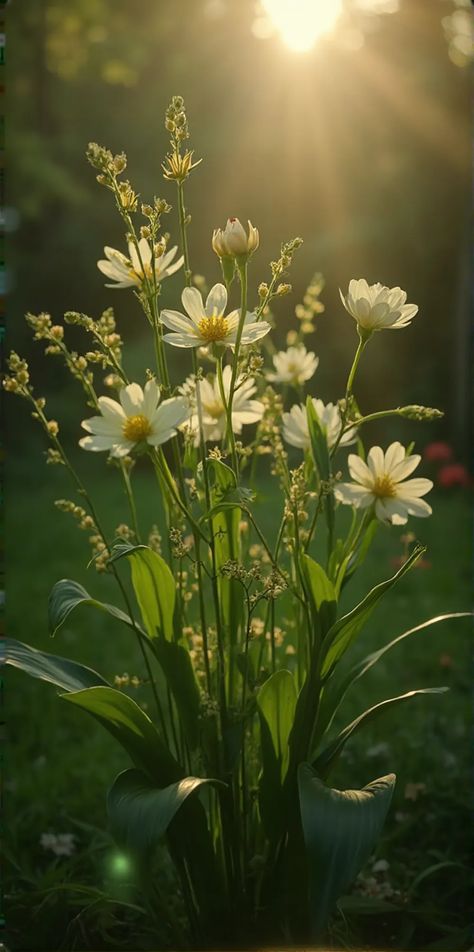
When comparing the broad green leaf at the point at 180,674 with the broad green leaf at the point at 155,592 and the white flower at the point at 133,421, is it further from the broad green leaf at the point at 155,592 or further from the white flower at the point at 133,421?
the white flower at the point at 133,421

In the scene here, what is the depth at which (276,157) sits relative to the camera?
5484 mm

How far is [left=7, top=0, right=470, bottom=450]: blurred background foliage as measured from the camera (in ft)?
17.4

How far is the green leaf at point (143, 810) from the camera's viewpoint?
2.73 feet

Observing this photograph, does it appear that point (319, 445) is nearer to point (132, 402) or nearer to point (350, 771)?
point (132, 402)

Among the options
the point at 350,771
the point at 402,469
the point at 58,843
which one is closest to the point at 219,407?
the point at 402,469

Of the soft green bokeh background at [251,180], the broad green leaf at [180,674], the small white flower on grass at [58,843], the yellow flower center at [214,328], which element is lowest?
the small white flower on grass at [58,843]

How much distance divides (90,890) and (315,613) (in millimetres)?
401

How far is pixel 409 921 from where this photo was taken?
1187 mm

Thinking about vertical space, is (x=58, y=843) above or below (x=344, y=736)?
below

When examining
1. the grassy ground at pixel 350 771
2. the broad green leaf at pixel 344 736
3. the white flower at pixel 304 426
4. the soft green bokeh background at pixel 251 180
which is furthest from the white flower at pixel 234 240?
the soft green bokeh background at pixel 251 180

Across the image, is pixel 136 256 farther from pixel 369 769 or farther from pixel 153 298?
pixel 369 769

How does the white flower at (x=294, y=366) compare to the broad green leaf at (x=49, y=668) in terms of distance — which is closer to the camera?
the broad green leaf at (x=49, y=668)

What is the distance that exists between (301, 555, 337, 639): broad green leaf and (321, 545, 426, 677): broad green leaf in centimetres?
1

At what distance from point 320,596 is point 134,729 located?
228mm
